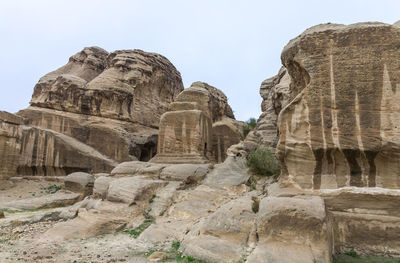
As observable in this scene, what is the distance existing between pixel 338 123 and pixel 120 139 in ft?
64.8

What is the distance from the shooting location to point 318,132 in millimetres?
7125

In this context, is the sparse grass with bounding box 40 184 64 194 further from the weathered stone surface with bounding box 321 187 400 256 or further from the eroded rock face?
the weathered stone surface with bounding box 321 187 400 256

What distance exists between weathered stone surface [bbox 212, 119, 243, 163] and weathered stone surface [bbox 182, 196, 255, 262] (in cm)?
1245

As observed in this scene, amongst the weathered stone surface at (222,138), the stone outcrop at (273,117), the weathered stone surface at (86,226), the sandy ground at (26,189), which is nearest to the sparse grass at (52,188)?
the sandy ground at (26,189)

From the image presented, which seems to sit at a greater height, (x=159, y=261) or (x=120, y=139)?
(x=120, y=139)

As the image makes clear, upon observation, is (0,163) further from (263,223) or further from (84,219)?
(263,223)

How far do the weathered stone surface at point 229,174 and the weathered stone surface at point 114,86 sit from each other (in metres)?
17.5

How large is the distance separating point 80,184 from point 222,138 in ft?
32.2

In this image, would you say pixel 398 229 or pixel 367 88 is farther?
pixel 367 88

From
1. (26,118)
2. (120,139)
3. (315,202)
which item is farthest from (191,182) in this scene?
(26,118)

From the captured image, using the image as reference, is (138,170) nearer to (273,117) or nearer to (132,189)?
(132,189)

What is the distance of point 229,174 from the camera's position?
11562 millimetres

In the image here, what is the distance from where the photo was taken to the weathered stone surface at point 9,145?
714 inches

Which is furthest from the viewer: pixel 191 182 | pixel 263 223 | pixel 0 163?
pixel 0 163
